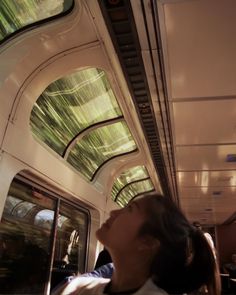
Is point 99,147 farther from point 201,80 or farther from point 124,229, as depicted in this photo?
point 124,229

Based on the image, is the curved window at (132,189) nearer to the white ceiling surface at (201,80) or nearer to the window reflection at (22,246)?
the white ceiling surface at (201,80)

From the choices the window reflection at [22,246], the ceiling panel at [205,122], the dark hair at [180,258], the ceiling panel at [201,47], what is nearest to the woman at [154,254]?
the dark hair at [180,258]

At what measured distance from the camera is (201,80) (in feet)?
7.03

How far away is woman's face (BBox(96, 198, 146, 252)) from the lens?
1.19 meters

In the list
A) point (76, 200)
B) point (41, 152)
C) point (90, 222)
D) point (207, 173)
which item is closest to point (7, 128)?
point (41, 152)

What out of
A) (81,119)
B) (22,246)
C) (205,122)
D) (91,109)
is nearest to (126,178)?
(81,119)

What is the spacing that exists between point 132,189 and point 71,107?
3731 mm

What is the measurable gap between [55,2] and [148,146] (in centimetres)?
213

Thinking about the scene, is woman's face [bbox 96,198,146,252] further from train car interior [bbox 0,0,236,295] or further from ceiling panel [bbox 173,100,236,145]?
ceiling panel [bbox 173,100,236,145]

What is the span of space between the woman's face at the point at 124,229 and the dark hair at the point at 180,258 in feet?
0.12

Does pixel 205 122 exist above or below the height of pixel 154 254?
above

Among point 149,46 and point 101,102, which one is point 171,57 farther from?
point 101,102

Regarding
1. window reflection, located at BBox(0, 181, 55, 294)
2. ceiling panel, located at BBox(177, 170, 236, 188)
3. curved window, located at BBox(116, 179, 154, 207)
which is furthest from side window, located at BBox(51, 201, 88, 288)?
curved window, located at BBox(116, 179, 154, 207)

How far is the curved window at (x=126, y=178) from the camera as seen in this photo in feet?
17.6
